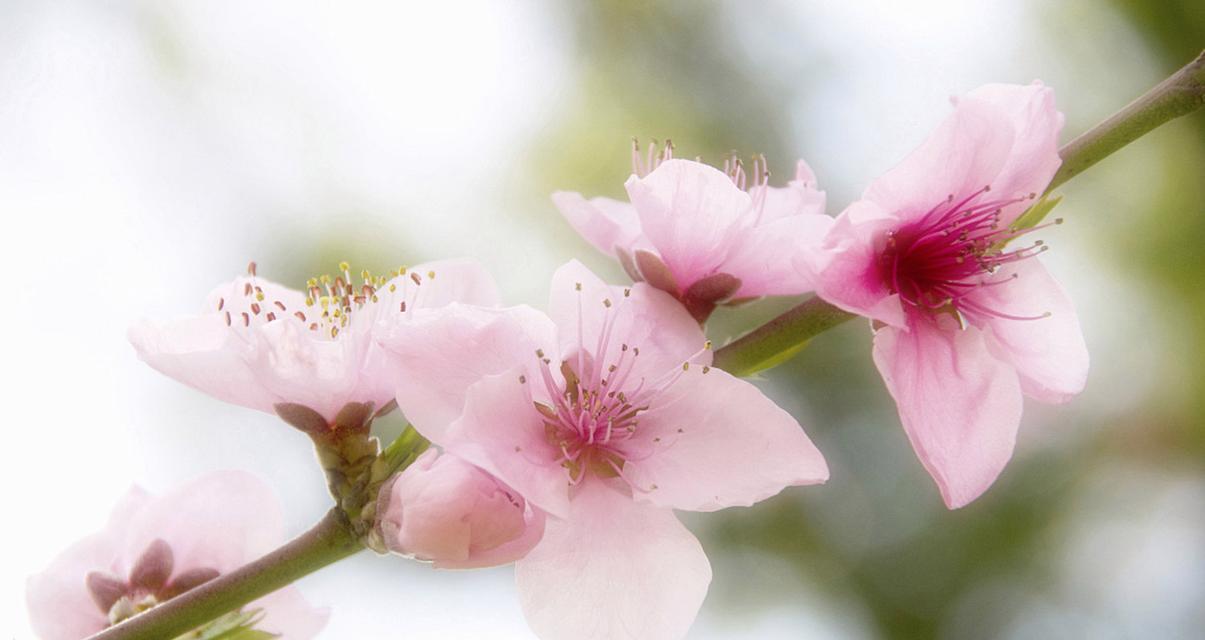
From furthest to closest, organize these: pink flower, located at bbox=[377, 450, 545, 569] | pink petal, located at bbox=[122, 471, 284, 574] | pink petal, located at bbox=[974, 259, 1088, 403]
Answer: pink petal, located at bbox=[122, 471, 284, 574] < pink petal, located at bbox=[974, 259, 1088, 403] < pink flower, located at bbox=[377, 450, 545, 569]

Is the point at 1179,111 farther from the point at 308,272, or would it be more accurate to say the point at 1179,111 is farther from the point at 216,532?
the point at 308,272

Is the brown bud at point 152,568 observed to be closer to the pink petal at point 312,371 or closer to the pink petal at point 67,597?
the pink petal at point 67,597

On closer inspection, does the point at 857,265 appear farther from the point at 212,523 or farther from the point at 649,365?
the point at 212,523

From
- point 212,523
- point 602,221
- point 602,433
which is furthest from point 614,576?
point 212,523

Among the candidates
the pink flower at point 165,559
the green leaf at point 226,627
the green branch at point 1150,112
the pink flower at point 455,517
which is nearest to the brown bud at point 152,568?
the pink flower at point 165,559

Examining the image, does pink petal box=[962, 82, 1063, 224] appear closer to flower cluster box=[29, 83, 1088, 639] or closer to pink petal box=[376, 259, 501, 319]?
flower cluster box=[29, 83, 1088, 639]

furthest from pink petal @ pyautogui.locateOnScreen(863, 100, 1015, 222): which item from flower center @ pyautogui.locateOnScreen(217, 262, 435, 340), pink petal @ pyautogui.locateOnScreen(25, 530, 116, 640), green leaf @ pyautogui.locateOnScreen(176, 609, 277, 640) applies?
pink petal @ pyautogui.locateOnScreen(25, 530, 116, 640)

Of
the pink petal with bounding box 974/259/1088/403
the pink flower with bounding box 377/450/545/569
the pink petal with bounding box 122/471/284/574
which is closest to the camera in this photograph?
the pink flower with bounding box 377/450/545/569
